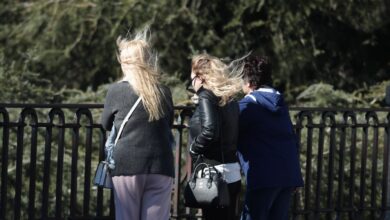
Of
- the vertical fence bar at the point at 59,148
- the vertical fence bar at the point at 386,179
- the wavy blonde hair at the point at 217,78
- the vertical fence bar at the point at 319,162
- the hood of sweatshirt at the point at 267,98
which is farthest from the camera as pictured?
the vertical fence bar at the point at 386,179

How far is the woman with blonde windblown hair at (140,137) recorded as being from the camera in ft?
18.4

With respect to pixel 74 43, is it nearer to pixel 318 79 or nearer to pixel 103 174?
pixel 318 79

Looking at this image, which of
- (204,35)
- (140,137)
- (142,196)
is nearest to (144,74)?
(140,137)

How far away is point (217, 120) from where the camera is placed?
574cm

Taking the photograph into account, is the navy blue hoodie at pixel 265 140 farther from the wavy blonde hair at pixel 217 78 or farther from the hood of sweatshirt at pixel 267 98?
the wavy blonde hair at pixel 217 78

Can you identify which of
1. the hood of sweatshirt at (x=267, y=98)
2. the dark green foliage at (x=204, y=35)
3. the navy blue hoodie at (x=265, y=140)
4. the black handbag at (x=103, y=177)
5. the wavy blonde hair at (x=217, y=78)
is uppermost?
the dark green foliage at (x=204, y=35)

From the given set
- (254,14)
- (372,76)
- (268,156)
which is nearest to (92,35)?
(254,14)

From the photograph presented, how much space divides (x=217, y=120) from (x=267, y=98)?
21.9 inches

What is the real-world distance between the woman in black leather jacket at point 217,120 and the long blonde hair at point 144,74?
268 millimetres

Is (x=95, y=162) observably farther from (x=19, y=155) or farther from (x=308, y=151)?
(x=19, y=155)

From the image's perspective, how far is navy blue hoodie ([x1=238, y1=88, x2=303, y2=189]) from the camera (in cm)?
616

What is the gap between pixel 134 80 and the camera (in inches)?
222

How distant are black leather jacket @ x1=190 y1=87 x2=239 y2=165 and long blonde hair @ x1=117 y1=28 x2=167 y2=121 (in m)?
0.25

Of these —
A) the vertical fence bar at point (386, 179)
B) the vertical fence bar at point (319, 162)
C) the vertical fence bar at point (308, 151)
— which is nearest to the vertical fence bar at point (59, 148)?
the vertical fence bar at point (308, 151)
